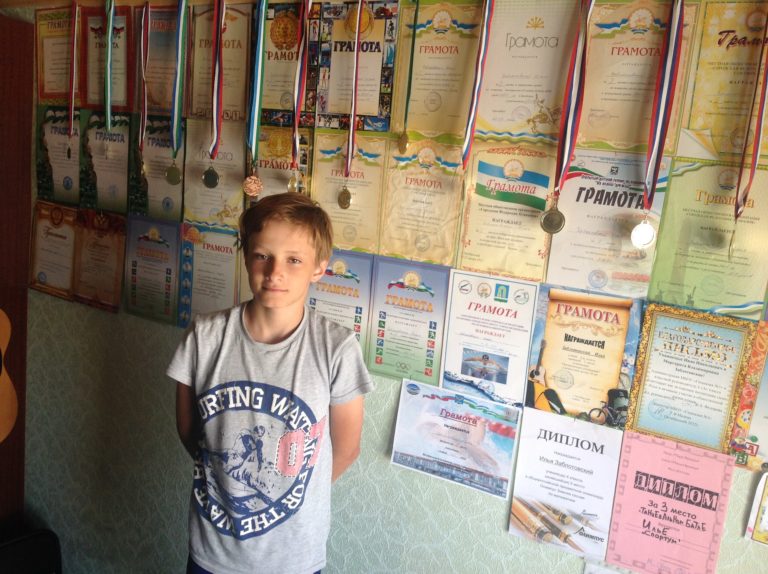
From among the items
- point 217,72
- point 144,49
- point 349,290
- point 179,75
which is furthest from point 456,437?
point 144,49

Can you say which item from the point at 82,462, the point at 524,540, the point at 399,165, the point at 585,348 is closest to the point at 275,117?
the point at 399,165

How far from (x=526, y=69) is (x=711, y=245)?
0.47 metres

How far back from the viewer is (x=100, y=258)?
5.64 feet

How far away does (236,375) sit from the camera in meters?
1.10

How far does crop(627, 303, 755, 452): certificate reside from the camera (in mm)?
1000

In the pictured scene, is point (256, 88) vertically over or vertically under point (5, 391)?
over

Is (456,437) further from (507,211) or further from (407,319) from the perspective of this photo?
(507,211)

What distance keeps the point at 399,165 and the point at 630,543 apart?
0.88 metres

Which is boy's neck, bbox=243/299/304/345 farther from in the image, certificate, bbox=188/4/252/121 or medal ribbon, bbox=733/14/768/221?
medal ribbon, bbox=733/14/768/221

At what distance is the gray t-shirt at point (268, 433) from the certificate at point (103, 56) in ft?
2.90

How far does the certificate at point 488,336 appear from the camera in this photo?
1166mm

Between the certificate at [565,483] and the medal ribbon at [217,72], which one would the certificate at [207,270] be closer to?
the medal ribbon at [217,72]

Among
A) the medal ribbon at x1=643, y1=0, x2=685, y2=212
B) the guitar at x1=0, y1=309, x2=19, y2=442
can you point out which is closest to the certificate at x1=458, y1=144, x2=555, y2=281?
the medal ribbon at x1=643, y1=0, x2=685, y2=212

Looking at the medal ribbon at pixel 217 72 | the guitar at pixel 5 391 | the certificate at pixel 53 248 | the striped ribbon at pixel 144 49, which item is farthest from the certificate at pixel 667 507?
the guitar at pixel 5 391
